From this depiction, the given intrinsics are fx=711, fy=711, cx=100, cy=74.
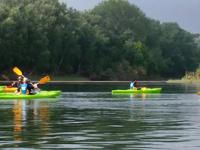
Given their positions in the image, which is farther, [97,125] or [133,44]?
[133,44]

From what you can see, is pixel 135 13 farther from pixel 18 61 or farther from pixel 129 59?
pixel 18 61

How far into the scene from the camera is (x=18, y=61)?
100 m

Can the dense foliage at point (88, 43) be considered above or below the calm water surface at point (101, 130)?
above

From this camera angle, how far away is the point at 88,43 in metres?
110

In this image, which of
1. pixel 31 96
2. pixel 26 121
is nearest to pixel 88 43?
pixel 31 96

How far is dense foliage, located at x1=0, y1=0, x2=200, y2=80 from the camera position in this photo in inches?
3910

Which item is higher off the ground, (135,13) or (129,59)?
(135,13)

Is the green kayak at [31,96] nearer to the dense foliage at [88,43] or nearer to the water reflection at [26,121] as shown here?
the water reflection at [26,121]

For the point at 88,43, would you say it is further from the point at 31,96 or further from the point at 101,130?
the point at 101,130

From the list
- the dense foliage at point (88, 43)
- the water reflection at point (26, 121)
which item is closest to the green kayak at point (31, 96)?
the water reflection at point (26, 121)

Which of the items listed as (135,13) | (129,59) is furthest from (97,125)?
(135,13)

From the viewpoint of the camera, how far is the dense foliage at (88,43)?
99.3m

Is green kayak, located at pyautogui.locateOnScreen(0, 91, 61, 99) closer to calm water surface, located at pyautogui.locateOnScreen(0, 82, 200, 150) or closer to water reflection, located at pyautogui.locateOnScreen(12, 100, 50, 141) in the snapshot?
water reflection, located at pyautogui.locateOnScreen(12, 100, 50, 141)

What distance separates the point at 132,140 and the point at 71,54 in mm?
89278
